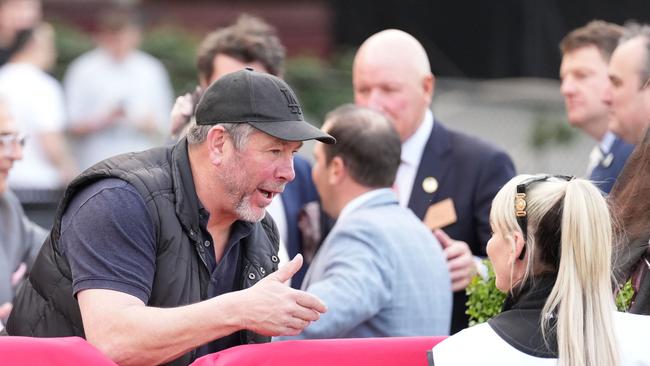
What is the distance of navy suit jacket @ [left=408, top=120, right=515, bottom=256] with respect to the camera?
5.59 m

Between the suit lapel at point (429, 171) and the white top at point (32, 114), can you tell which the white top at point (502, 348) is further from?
the white top at point (32, 114)

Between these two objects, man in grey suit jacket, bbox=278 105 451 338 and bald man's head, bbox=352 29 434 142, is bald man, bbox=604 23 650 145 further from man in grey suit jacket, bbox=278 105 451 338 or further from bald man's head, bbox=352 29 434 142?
man in grey suit jacket, bbox=278 105 451 338

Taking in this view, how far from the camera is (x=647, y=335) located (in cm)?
347

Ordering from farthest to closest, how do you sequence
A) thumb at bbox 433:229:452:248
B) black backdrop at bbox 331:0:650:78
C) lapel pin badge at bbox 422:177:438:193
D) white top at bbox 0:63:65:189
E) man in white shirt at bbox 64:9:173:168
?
black backdrop at bbox 331:0:650:78 → man in white shirt at bbox 64:9:173:168 → white top at bbox 0:63:65:189 → lapel pin badge at bbox 422:177:438:193 → thumb at bbox 433:229:452:248

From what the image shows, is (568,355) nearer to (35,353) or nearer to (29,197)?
(35,353)

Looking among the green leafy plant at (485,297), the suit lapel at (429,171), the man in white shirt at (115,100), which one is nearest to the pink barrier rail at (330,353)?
the green leafy plant at (485,297)

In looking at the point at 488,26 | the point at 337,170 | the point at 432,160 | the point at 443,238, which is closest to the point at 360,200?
the point at 337,170

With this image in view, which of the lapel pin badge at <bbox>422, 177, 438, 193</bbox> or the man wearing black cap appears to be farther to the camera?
the lapel pin badge at <bbox>422, 177, 438, 193</bbox>

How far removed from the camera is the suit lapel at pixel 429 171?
18.6 feet

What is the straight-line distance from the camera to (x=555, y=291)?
11.1 ft

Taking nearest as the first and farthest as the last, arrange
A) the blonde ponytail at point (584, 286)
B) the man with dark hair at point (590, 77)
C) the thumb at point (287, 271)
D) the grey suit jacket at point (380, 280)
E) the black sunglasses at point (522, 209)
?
the blonde ponytail at point (584, 286)
the black sunglasses at point (522, 209)
the thumb at point (287, 271)
the grey suit jacket at point (380, 280)
the man with dark hair at point (590, 77)

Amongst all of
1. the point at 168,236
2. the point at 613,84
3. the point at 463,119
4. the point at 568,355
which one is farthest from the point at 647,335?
the point at 463,119

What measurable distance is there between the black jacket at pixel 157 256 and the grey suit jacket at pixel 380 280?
0.69m

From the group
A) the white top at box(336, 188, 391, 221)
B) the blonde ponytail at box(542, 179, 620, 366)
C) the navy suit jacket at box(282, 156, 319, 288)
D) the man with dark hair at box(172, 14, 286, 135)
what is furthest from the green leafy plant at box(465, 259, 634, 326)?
the man with dark hair at box(172, 14, 286, 135)
